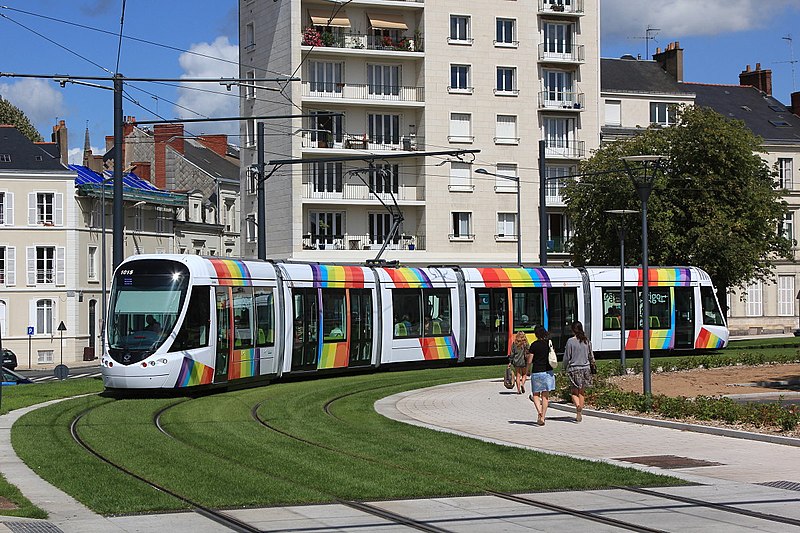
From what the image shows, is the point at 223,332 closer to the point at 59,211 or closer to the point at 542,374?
the point at 542,374

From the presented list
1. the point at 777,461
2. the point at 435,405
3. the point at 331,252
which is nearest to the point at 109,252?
the point at 331,252

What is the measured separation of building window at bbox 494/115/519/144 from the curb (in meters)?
39.2

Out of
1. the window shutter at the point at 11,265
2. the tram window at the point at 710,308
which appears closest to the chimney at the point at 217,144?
the window shutter at the point at 11,265

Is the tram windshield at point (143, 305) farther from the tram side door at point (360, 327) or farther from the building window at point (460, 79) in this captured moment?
the building window at point (460, 79)

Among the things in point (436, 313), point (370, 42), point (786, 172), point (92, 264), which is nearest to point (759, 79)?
point (786, 172)

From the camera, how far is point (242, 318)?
27.8 metres

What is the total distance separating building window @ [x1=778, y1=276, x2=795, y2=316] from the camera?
76375 millimetres

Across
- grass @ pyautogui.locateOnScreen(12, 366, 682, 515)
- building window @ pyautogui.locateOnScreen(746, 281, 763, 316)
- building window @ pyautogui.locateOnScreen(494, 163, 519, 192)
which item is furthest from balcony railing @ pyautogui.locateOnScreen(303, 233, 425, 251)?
grass @ pyautogui.locateOnScreen(12, 366, 682, 515)

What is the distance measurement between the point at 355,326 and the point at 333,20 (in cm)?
2921

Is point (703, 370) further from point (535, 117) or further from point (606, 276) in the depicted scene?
point (535, 117)

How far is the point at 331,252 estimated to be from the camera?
194 ft

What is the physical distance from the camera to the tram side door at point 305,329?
100 feet

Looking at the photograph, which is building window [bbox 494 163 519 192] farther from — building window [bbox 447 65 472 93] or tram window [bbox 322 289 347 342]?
tram window [bbox 322 289 347 342]

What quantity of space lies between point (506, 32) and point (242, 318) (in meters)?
37.8
